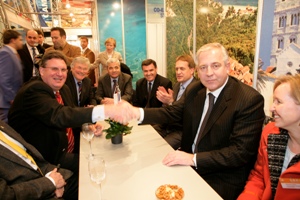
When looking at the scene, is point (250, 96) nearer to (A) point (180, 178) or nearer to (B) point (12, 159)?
(A) point (180, 178)

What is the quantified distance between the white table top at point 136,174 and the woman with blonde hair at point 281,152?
16.5 inches

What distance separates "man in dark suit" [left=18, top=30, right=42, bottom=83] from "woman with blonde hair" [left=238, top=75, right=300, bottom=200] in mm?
3704

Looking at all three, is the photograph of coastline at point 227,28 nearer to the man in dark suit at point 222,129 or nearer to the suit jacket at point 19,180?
the man in dark suit at point 222,129

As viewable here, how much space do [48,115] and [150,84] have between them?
2147mm

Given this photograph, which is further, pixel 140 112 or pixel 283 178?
pixel 140 112

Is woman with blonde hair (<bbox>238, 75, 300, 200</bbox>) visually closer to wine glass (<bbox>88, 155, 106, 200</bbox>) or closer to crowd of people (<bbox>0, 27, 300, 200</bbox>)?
crowd of people (<bbox>0, 27, 300, 200</bbox>)

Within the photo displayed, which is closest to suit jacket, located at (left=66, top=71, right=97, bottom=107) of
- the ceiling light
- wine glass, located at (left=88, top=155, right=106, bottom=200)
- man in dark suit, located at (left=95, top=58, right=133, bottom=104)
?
man in dark suit, located at (left=95, top=58, right=133, bottom=104)

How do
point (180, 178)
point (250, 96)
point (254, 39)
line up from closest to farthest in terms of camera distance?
1. point (180, 178)
2. point (250, 96)
3. point (254, 39)

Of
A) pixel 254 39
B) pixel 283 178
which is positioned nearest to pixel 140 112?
pixel 283 178

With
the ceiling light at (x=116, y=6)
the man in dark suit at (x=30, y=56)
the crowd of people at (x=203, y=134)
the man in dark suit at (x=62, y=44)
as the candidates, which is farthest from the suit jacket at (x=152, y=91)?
the ceiling light at (x=116, y=6)

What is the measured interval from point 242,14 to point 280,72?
0.81 m

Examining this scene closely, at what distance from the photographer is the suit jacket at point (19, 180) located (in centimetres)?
127

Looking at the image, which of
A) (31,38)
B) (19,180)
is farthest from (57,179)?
(31,38)

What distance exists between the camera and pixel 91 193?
1230mm
